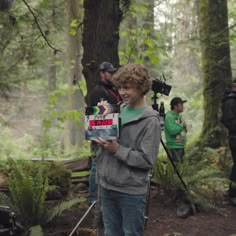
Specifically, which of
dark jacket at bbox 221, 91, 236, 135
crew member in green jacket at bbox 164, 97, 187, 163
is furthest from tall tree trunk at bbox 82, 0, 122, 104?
dark jacket at bbox 221, 91, 236, 135

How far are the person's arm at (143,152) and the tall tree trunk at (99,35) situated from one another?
11.1 feet

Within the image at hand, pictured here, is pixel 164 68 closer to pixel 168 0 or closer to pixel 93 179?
pixel 168 0

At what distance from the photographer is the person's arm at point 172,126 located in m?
6.79

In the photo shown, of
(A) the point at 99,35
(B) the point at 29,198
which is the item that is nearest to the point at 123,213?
(B) the point at 29,198

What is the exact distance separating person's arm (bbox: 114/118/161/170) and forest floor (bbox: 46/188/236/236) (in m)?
2.09

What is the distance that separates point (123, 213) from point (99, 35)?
3725 mm

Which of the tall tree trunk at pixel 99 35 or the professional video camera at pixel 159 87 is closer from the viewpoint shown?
the professional video camera at pixel 159 87

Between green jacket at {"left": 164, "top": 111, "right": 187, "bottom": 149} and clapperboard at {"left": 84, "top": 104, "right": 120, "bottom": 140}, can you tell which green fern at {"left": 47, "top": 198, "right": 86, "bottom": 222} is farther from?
green jacket at {"left": 164, "top": 111, "right": 187, "bottom": 149}

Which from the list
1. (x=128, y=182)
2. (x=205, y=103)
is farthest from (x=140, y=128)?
(x=205, y=103)

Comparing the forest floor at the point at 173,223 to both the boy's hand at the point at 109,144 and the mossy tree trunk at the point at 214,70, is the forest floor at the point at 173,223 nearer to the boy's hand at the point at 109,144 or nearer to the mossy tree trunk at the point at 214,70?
the boy's hand at the point at 109,144

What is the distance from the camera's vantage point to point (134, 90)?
2826 millimetres

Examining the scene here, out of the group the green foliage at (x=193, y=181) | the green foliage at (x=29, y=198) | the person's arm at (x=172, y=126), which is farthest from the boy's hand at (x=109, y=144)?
the person's arm at (x=172, y=126)

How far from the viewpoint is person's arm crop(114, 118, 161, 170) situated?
9.09 ft

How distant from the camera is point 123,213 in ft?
9.45
